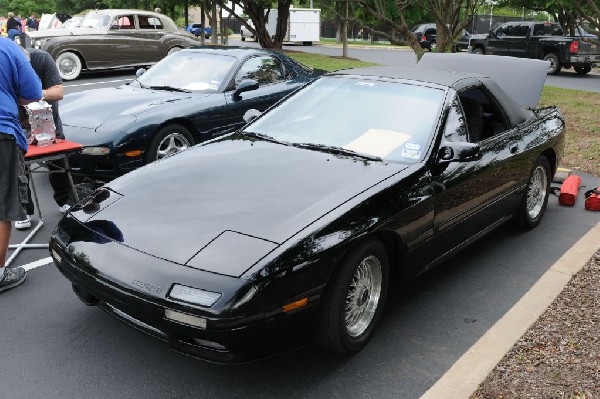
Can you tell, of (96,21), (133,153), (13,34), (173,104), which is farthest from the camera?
(96,21)

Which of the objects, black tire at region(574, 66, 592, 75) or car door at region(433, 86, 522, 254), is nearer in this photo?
car door at region(433, 86, 522, 254)

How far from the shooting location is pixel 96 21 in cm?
1677

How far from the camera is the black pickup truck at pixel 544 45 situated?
68.3 feet

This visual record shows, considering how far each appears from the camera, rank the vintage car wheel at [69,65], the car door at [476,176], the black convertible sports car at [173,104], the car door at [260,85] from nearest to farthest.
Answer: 1. the car door at [476,176]
2. the black convertible sports car at [173,104]
3. the car door at [260,85]
4. the vintage car wheel at [69,65]

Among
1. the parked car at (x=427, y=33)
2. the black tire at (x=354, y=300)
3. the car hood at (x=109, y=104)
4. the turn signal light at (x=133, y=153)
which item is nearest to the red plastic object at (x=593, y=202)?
the black tire at (x=354, y=300)

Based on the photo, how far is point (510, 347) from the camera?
3.38 metres

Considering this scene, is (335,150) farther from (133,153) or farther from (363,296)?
(133,153)

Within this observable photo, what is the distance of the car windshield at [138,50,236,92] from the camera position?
23.9 ft

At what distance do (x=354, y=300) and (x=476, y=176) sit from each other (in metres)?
1.51

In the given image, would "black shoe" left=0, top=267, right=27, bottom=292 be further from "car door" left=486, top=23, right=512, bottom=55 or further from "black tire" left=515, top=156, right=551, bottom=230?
"car door" left=486, top=23, right=512, bottom=55

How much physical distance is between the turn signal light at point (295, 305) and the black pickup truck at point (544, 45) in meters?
19.9

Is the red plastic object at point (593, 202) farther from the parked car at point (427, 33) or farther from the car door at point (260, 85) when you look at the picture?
the parked car at point (427, 33)

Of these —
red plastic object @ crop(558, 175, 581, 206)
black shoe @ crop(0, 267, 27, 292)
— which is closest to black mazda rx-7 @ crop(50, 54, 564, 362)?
black shoe @ crop(0, 267, 27, 292)

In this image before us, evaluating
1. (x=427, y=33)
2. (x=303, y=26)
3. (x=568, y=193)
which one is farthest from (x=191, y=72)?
(x=303, y=26)
